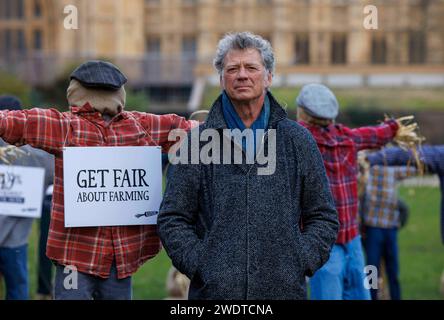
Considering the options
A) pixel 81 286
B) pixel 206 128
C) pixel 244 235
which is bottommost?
pixel 81 286

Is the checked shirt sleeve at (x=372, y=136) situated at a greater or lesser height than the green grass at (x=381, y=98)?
greater

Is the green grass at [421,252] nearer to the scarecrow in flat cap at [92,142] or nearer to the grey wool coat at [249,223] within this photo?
the scarecrow in flat cap at [92,142]

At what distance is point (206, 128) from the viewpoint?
17.0ft

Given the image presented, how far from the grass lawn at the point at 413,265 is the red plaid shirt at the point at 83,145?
489 centimetres

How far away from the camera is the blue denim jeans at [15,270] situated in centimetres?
870

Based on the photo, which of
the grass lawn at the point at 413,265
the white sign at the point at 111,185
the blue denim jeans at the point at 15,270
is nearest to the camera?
the white sign at the point at 111,185

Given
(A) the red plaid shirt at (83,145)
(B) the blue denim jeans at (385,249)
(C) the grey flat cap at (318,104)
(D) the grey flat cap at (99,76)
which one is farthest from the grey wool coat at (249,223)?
(B) the blue denim jeans at (385,249)

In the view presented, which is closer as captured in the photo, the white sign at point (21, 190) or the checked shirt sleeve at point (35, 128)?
the checked shirt sleeve at point (35, 128)

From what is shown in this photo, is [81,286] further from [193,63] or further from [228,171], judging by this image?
[193,63]

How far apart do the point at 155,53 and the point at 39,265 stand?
4414 cm

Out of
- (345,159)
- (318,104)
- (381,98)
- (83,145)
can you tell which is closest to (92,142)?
(83,145)

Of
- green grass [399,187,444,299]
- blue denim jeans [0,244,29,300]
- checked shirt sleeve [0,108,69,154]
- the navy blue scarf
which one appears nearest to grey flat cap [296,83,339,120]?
checked shirt sleeve [0,108,69,154]

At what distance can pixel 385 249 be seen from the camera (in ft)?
35.0

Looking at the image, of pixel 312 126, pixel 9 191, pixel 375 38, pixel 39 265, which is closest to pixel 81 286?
pixel 312 126
